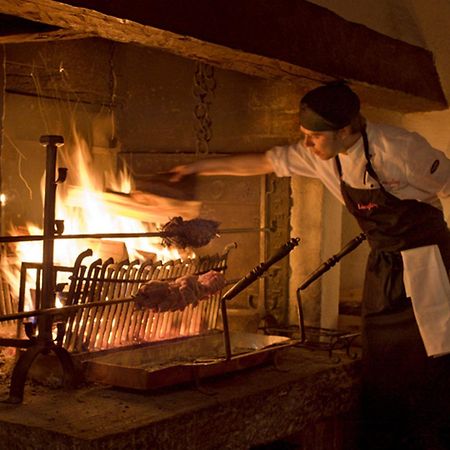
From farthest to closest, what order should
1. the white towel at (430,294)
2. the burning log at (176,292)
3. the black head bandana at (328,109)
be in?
the white towel at (430,294) < the black head bandana at (328,109) < the burning log at (176,292)

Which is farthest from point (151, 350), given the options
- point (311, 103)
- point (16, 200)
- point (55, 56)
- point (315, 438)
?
point (16, 200)

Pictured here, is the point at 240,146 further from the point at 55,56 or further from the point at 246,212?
the point at 55,56

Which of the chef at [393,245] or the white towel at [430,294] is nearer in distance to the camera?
the chef at [393,245]

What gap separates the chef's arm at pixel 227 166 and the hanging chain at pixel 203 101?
24cm

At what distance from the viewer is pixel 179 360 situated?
4.70 metres

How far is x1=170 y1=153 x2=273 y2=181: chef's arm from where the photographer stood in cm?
500

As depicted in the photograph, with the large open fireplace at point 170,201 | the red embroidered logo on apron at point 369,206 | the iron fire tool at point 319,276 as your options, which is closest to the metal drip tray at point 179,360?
the large open fireplace at point 170,201

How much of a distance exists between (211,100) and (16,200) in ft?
7.40

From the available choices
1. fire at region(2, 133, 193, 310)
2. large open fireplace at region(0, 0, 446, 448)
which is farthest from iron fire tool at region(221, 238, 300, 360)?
fire at region(2, 133, 193, 310)

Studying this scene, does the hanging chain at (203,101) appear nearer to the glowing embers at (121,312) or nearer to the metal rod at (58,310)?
the glowing embers at (121,312)

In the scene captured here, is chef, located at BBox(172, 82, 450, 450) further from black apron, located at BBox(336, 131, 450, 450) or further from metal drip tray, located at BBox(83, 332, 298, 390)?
metal drip tray, located at BBox(83, 332, 298, 390)

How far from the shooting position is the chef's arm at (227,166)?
500 cm

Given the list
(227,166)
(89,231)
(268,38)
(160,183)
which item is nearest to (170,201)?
(160,183)

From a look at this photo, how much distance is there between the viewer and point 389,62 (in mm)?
5629
